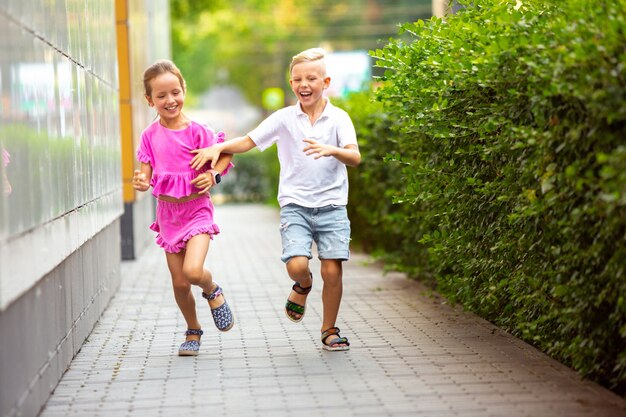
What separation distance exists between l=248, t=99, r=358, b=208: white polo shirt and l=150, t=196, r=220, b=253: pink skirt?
1.55 feet

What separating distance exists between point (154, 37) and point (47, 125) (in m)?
14.3

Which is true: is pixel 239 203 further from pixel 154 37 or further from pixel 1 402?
pixel 1 402

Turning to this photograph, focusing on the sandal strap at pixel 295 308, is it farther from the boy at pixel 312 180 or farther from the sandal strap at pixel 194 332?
the sandal strap at pixel 194 332

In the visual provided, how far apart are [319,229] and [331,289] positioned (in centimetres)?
39

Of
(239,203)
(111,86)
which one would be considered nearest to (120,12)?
(111,86)

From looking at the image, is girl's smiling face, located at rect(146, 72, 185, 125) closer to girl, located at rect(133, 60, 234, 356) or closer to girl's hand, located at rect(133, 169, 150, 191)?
girl, located at rect(133, 60, 234, 356)

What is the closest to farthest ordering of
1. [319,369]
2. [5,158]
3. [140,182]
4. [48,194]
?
[5,158] → [48,194] → [319,369] → [140,182]

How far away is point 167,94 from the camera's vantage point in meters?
7.08

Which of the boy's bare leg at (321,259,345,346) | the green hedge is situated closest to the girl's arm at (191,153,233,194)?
the boy's bare leg at (321,259,345,346)

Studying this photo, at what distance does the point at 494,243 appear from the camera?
7.19 m

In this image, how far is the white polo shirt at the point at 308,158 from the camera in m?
7.19

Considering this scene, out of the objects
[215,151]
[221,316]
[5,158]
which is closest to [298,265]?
[221,316]

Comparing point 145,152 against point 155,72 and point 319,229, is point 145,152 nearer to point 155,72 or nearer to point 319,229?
point 155,72

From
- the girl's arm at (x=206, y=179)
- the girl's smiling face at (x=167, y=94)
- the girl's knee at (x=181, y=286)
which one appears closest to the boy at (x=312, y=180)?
the girl's arm at (x=206, y=179)
